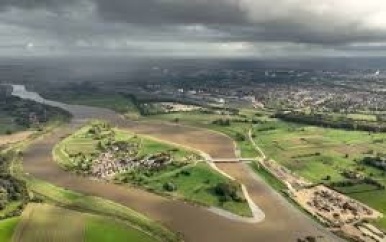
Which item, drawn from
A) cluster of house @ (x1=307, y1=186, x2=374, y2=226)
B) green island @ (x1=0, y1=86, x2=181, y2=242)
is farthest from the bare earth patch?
cluster of house @ (x1=307, y1=186, x2=374, y2=226)

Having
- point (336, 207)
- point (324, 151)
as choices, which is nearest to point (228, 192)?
point (336, 207)

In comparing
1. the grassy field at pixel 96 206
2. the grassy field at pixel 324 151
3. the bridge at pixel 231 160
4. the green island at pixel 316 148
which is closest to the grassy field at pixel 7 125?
the green island at pixel 316 148

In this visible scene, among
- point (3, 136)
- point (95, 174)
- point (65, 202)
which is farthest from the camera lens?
point (3, 136)

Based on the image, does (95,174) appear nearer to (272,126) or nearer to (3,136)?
(3,136)

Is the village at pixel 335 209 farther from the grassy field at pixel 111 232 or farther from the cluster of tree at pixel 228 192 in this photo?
the grassy field at pixel 111 232

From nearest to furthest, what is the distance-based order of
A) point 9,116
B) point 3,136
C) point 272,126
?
point 3,136, point 272,126, point 9,116

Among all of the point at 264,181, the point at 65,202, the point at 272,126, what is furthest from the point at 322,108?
the point at 65,202
